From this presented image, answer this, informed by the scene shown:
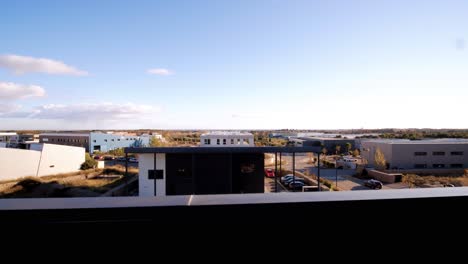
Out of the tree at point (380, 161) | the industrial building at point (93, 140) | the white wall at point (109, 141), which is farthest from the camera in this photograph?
the industrial building at point (93, 140)

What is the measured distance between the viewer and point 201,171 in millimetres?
11117

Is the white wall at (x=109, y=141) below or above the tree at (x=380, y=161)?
above

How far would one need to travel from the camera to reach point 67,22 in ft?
19.7

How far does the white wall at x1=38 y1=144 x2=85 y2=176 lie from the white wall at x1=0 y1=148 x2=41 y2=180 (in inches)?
27.8

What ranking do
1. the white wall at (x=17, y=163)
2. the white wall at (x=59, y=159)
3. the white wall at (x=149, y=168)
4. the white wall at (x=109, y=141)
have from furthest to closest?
1. the white wall at (x=109, y=141)
2. the white wall at (x=59, y=159)
3. the white wall at (x=17, y=163)
4. the white wall at (x=149, y=168)

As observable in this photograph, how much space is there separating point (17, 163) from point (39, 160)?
1546 mm

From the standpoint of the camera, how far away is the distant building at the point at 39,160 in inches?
703

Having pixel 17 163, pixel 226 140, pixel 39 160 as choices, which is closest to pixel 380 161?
pixel 226 140

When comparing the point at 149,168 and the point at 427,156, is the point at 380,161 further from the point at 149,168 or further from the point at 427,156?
the point at 149,168

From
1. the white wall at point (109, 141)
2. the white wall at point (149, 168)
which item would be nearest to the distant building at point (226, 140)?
the white wall at point (149, 168)

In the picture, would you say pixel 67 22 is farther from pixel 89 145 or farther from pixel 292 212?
pixel 89 145

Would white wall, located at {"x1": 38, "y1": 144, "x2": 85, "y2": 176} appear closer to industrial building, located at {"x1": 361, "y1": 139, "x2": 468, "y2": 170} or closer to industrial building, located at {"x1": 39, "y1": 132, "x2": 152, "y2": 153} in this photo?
industrial building, located at {"x1": 39, "y1": 132, "x2": 152, "y2": 153}

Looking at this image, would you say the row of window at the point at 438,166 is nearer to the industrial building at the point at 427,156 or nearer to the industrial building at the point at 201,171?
the industrial building at the point at 427,156

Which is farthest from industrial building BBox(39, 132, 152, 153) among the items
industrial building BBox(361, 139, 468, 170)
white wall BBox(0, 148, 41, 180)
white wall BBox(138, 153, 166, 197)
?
industrial building BBox(361, 139, 468, 170)
